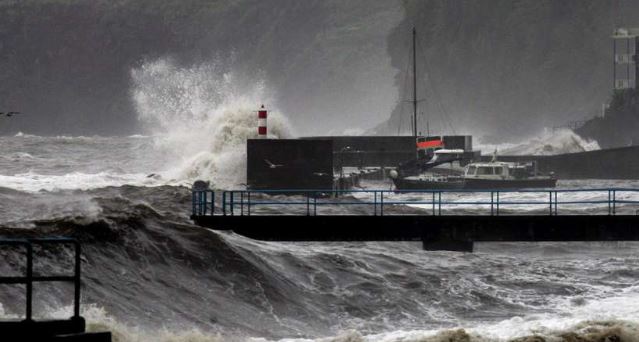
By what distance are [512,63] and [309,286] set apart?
13682 cm

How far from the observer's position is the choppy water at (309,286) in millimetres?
20672

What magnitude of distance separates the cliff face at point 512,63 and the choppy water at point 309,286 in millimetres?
116313

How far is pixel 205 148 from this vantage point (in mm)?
65688

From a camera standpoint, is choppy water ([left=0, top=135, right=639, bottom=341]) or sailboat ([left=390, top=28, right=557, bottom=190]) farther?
sailboat ([left=390, top=28, right=557, bottom=190])

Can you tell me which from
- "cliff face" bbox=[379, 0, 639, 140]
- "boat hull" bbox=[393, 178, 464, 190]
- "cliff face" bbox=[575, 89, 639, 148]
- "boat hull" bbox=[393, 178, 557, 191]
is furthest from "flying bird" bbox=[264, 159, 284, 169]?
"cliff face" bbox=[379, 0, 639, 140]

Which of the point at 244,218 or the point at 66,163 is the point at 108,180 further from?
the point at 244,218

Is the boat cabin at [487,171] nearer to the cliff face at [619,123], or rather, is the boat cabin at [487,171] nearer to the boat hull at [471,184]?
the boat hull at [471,184]

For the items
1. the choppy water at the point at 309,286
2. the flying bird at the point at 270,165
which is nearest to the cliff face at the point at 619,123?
the flying bird at the point at 270,165

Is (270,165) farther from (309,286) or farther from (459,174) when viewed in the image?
(459,174)

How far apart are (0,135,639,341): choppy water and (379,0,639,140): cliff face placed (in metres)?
116

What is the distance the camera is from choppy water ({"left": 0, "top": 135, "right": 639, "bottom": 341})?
20672 mm

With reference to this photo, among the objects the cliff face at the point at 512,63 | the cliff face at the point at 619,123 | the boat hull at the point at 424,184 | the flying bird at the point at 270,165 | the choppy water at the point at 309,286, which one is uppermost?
the cliff face at the point at 512,63

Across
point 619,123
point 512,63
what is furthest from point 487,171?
point 512,63

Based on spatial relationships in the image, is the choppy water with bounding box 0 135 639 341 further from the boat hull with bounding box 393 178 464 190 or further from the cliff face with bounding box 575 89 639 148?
the cliff face with bounding box 575 89 639 148
